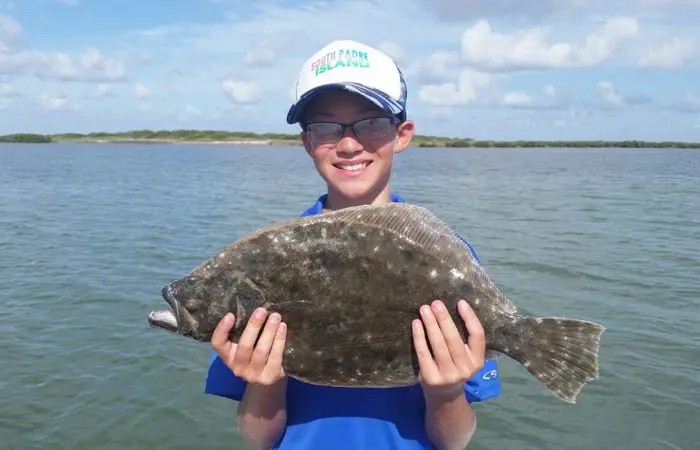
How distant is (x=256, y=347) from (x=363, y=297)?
61cm

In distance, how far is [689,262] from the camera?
60.0 ft

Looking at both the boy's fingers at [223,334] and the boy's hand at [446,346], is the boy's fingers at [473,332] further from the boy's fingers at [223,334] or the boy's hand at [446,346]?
the boy's fingers at [223,334]

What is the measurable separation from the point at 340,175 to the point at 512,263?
14.6 m

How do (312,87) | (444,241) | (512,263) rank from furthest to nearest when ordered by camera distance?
(512,263)
(312,87)
(444,241)

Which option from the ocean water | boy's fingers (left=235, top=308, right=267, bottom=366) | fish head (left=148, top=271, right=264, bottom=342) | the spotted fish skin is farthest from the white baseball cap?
the ocean water

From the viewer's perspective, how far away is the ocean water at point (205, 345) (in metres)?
8.70

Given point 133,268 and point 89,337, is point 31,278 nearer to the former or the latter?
point 133,268

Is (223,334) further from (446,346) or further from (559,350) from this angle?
(559,350)

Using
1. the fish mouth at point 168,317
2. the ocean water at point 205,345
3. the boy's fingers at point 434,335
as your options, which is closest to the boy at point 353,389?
the boy's fingers at point 434,335

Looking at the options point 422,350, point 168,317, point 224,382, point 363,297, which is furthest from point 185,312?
point 422,350

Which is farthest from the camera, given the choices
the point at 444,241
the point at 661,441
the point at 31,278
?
the point at 31,278

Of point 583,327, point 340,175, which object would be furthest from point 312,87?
point 583,327

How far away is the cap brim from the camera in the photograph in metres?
3.74

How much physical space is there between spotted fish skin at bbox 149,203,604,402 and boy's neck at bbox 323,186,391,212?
0.79 meters
